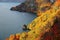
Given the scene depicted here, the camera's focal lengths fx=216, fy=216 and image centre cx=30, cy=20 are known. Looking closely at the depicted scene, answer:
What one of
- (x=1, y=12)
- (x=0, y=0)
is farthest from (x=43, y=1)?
(x=0, y=0)

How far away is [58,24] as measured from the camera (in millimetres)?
4730

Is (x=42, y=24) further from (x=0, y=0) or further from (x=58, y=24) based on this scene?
(x=0, y=0)

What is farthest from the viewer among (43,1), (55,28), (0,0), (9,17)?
(0,0)

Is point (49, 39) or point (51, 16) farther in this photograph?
point (51, 16)

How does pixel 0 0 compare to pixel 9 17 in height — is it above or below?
above

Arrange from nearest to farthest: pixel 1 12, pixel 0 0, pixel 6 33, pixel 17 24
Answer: pixel 6 33
pixel 17 24
pixel 1 12
pixel 0 0

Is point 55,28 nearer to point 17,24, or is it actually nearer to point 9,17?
point 17,24

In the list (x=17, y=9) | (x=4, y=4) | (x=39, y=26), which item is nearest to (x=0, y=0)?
(x=4, y=4)

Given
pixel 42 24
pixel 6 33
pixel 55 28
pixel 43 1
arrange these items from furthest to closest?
pixel 43 1
pixel 6 33
pixel 42 24
pixel 55 28

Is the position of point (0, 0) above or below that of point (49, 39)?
above

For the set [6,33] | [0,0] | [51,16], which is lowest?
[6,33]

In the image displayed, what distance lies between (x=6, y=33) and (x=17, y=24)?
127 cm

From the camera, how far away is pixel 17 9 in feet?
40.1

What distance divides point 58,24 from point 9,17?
20.2ft
